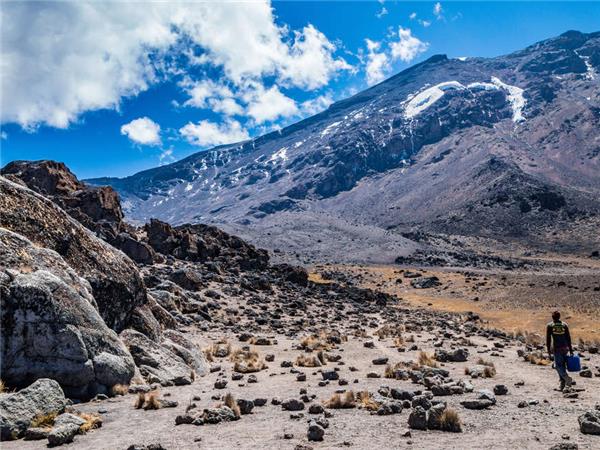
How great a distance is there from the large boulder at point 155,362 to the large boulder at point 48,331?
1422 mm

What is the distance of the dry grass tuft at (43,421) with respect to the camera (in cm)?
879

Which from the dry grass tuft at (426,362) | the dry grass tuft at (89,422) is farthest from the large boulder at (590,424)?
the dry grass tuft at (426,362)

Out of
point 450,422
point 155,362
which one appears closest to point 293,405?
point 450,422

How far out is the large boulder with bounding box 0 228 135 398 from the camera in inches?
418

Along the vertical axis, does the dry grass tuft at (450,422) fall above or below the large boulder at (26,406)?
below

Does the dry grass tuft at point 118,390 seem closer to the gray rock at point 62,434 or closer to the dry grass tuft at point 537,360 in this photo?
the gray rock at point 62,434

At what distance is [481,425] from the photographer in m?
9.28

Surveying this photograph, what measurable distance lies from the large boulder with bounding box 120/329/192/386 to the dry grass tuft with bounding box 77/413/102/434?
152 inches

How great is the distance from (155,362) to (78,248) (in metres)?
3.86

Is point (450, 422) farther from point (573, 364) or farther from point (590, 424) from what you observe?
point (573, 364)

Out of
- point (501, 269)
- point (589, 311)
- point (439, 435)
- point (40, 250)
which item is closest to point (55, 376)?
point (40, 250)

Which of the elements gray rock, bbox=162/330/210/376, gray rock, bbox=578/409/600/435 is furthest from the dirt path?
gray rock, bbox=162/330/210/376

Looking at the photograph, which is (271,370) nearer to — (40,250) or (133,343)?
(133,343)

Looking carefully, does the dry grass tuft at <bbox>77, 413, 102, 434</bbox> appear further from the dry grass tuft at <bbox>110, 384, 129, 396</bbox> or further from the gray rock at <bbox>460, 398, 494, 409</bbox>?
the gray rock at <bbox>460, 398, 494, 409</bbox>
